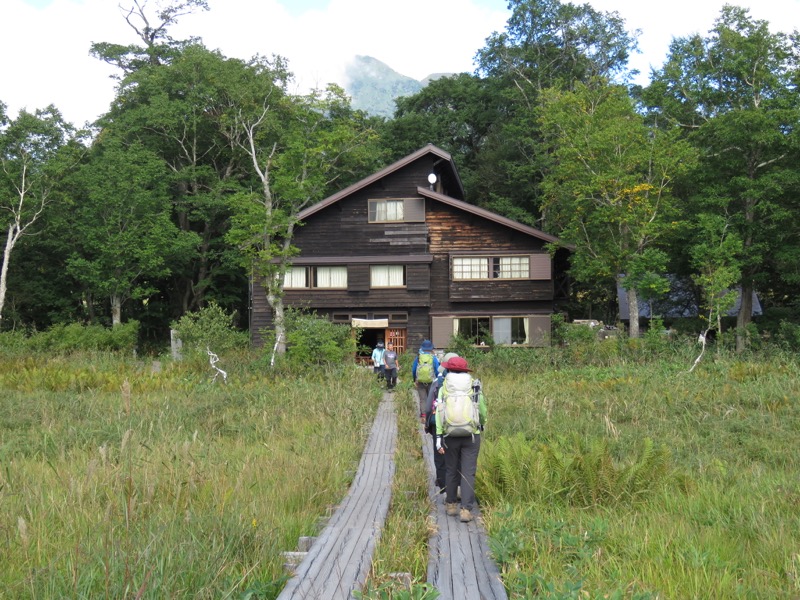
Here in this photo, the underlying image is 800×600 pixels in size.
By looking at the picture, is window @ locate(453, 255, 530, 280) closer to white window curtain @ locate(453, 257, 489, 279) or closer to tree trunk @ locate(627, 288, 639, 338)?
white window curtain @ locate(453, 257, 489, 279)

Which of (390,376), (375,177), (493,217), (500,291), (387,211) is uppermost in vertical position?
(375,177)

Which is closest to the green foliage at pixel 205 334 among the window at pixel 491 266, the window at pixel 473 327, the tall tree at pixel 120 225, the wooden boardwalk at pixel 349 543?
the window at pixel 473 327

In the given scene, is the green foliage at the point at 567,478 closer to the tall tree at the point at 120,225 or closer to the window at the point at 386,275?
the window at the point at 386,275

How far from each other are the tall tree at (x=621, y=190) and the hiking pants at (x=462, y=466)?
20.8m

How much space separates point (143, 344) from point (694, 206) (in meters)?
29.1

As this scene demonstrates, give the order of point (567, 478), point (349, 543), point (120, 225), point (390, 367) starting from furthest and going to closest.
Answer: point (120, 225)
point (390, 367)
point (567, 478)
point (349, 543)

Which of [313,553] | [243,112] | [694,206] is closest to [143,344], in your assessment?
[243,112]

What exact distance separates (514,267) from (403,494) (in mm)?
23636

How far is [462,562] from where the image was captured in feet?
17.8

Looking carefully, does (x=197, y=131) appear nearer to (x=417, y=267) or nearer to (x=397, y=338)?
(x=417, y=267)

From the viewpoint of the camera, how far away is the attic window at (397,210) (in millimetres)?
30406

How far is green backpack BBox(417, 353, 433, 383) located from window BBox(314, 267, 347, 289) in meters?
17.8

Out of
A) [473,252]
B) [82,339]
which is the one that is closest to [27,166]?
[82,339]

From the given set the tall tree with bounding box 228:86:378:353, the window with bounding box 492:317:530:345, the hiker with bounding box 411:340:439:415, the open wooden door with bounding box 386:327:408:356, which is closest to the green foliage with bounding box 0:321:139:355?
the tall tree with bounding box 228:86:378:353
